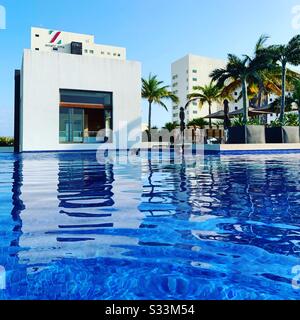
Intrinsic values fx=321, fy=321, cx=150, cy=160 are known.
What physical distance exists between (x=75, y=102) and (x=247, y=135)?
470 inches

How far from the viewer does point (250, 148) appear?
19.0m

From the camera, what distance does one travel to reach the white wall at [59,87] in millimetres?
21203

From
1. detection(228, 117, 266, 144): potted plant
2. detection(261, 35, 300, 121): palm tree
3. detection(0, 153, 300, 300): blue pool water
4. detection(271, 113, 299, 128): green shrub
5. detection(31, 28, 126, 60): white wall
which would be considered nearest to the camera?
detection(0, 153, 300, 300): blue pool water

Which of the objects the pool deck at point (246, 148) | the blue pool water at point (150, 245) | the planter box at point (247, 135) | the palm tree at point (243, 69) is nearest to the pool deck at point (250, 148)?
the pool deck at point (246, 148)

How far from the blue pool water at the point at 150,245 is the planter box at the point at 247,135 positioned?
13965 millimetres

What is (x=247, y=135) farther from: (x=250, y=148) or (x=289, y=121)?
(x=289, y=121)

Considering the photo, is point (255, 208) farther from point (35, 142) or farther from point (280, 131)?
point (35, 142)

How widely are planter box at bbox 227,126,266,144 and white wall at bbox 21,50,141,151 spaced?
7.61 m

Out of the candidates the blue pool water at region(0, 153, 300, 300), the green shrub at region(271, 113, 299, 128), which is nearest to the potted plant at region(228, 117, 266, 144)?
the green shrub at region(271, 113, 299, 128)

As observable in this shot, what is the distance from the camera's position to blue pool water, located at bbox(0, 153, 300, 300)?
91.8 inches

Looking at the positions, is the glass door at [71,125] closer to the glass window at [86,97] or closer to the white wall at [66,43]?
the glass window at [86,97]

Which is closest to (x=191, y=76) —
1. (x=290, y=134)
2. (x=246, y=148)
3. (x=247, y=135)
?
(x=290, y=134)

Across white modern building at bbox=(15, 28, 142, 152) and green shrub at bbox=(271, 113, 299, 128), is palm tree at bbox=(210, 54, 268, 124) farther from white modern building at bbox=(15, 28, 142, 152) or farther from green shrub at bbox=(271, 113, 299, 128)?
white modern building at bbox=(15, 28, 142, 152)

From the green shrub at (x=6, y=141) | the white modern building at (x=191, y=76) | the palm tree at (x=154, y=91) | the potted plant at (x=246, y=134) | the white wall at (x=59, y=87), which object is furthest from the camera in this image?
the white modern building at (x=191, y=76)
